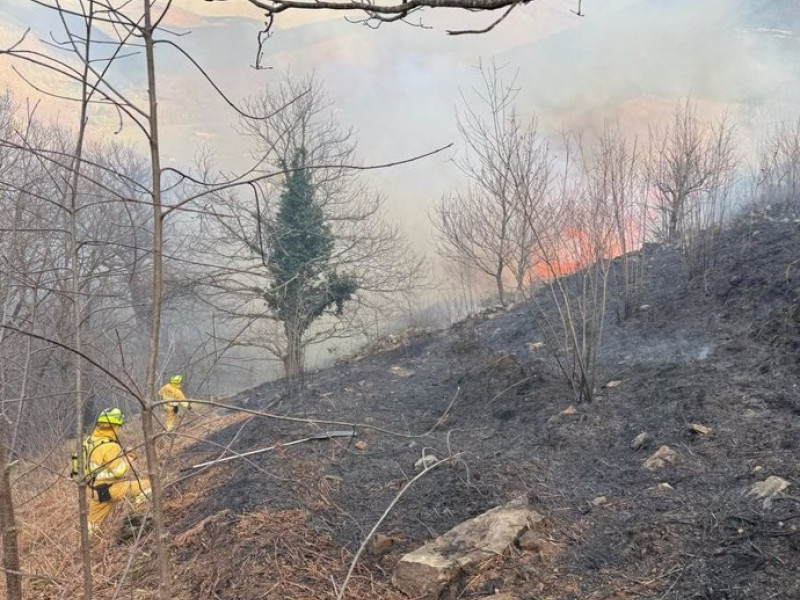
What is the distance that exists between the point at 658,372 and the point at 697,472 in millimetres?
2187

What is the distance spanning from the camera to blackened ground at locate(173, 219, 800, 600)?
2.76 meters

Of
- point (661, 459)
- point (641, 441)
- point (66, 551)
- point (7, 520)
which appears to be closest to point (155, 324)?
point (7, 520)

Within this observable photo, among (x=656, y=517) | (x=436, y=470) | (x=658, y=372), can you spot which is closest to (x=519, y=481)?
(x=436, y=470)

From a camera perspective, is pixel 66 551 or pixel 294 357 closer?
pixel 66 551

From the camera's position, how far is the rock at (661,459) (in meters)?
3.82

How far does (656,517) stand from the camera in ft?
10.3

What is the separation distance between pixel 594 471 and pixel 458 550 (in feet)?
4.69

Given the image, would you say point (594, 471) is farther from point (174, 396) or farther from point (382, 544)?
point (174, 396)

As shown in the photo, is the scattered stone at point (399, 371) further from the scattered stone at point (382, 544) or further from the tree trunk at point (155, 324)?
the tree trunk at point (155, 324)

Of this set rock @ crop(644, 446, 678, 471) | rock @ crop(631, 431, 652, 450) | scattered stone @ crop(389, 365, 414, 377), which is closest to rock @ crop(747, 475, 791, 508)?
rock @ crop(644, 446, 678, 471)

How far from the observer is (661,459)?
12.7 feet

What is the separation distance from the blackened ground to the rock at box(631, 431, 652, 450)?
5 cm

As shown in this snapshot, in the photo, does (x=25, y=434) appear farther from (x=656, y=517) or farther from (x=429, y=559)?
(x=656, y=517)

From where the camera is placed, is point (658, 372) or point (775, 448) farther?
point (658, 372)
